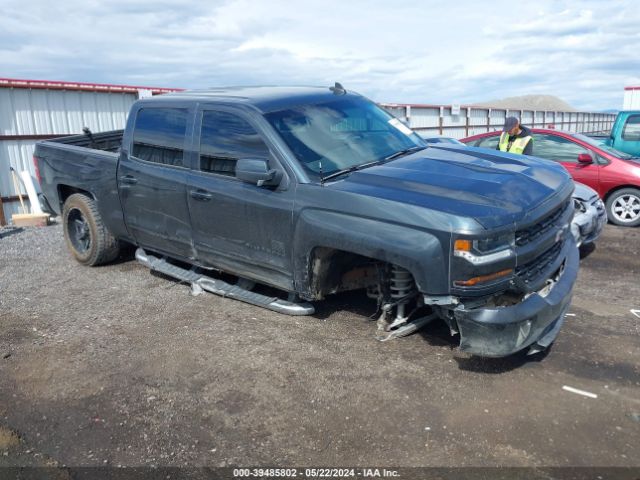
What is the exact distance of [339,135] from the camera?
177 inches

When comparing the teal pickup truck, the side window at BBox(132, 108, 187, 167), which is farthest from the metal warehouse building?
the teal pickup truck

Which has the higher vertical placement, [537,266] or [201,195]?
[201,195]

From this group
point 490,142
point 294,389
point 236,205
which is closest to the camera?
point 294,389

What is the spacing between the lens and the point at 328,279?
13.9 feet

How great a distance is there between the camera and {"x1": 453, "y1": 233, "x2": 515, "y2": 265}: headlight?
332 centimetres

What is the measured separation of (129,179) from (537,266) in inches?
151

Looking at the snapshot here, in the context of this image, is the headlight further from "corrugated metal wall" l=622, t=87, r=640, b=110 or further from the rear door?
"corrugated metal wall" l=622, t=87, r=640, b=110

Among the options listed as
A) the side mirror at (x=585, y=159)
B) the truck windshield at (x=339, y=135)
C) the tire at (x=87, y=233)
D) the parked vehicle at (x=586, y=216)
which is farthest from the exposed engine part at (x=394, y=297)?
the side mirror at (x=585, y=159)

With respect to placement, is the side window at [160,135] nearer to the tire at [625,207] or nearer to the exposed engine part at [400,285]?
the exposed engine part at [400,285]

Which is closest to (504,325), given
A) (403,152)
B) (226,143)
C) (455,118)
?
(403,152)

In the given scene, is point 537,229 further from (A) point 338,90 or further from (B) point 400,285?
(A) point 338,90

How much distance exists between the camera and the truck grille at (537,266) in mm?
3620

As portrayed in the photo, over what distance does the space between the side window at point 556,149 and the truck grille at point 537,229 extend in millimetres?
5278

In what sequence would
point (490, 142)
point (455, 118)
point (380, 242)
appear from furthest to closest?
point (455, 118) → point (490, 142) → point (380, 242)
